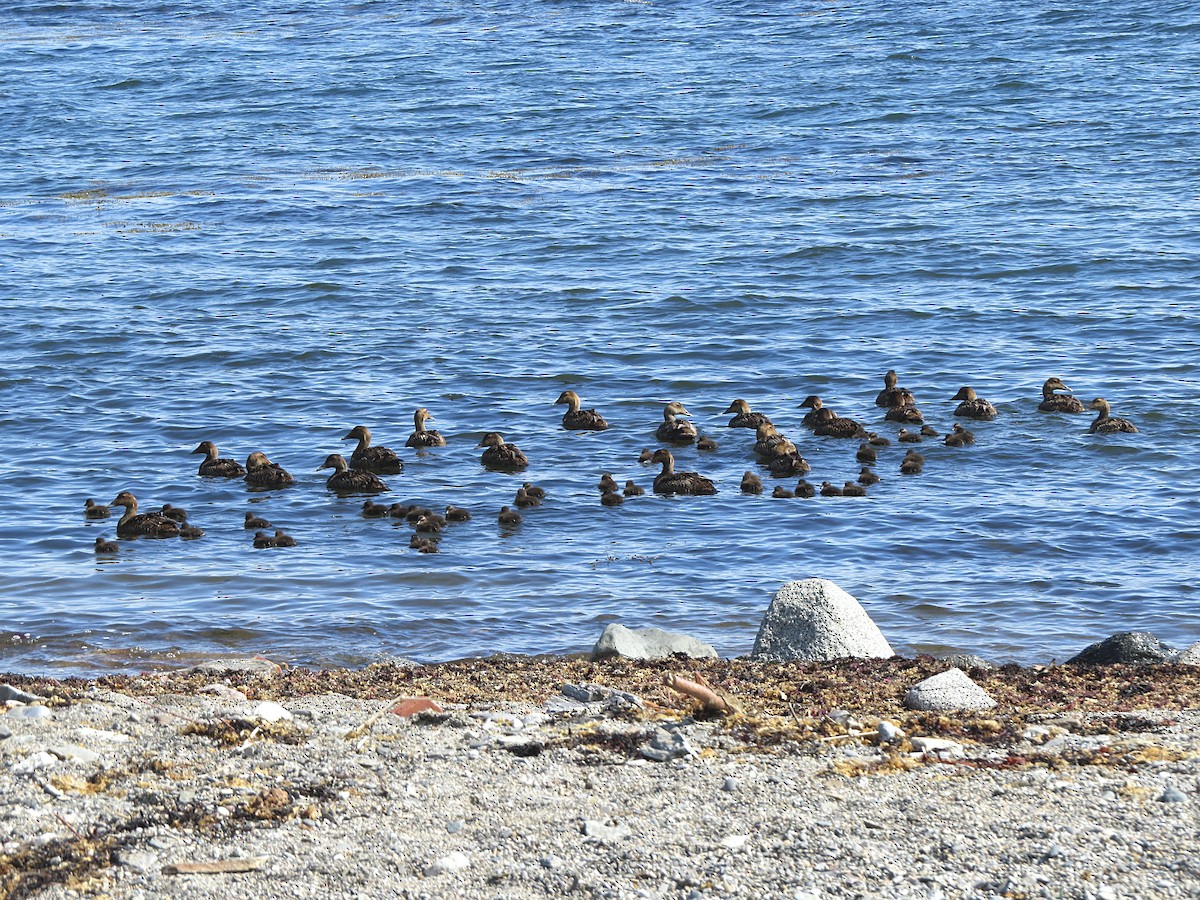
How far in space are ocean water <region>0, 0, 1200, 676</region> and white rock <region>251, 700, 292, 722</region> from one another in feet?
10.3

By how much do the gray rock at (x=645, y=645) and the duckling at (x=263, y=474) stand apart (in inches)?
272

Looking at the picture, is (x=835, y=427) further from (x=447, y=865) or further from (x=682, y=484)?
(x=447, y=865)

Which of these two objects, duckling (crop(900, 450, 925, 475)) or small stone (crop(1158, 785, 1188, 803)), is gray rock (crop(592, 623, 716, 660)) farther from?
duckling (crop(900, 450, 925, 475))

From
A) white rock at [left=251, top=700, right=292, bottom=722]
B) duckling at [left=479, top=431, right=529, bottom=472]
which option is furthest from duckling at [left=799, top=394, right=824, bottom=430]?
white rock at [left=251, top=700, right=292, bottom=722]

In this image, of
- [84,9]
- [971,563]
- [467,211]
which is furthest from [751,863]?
[84,9]

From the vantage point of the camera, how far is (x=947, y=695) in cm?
1057

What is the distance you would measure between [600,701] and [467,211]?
83.2 feet

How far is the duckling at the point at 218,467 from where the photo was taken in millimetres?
19234

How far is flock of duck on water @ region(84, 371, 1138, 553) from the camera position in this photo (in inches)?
687

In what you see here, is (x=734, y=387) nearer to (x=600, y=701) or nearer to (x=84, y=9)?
(x=600, y=701)

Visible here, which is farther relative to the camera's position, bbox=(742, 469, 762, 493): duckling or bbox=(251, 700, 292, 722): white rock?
bbox=(742, 469, 762, 493): duckling

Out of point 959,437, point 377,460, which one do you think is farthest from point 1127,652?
point 377,460

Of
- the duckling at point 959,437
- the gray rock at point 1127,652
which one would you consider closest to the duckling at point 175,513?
the duckling at point 959,437

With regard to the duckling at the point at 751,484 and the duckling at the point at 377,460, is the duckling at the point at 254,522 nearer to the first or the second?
the duckling at the point at 377,460
